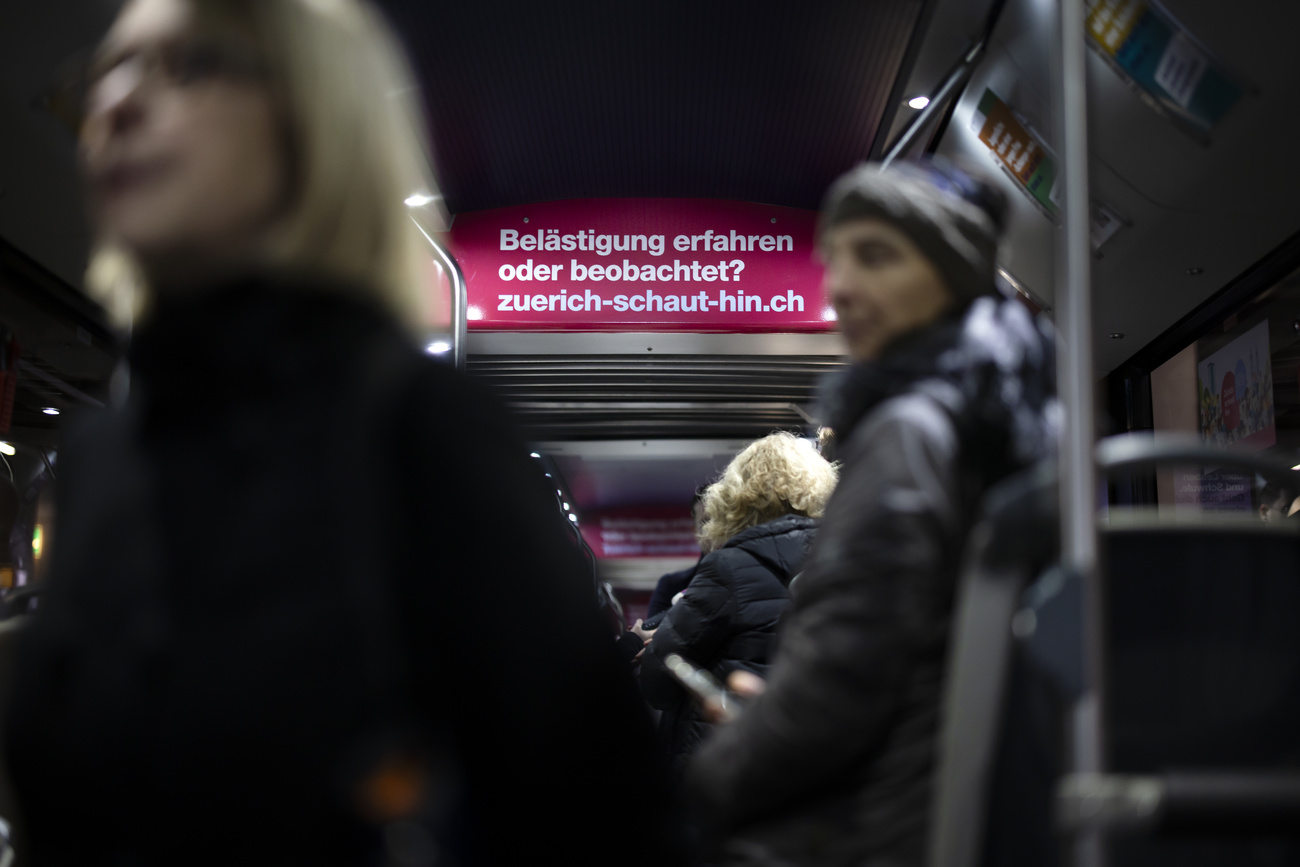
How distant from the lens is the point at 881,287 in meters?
1.43

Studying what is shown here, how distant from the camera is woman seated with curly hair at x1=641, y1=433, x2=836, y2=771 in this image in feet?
9.69

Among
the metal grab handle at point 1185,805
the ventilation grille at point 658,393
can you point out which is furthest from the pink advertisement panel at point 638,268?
the metal grab handle at point 1185,805

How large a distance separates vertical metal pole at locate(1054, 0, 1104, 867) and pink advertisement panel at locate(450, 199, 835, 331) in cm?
516

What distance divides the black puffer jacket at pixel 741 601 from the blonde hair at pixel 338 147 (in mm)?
2205

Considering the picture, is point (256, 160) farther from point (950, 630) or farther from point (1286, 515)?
point (1286, 515)

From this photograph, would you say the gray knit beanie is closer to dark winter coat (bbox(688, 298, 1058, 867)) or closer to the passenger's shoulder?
dark winter coat (bbox(688, 298, 1058, 867))

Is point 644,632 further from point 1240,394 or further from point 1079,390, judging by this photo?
point 1079,390

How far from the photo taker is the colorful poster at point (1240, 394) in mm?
5098

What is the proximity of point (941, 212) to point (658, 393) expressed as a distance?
6432 mm

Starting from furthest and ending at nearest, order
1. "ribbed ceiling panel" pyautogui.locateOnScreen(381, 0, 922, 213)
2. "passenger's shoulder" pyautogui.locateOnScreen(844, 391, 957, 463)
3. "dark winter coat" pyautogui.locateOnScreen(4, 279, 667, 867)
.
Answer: "ribbed ceiling panel" pyautogui.locateOnScreen(381, 0, 922, 213)
"passenger's shoulder" pyautogui.locateOnScreen(844, 391, 957, 463)
"dark winter coat" pyautogui.locateOnScreen(4, 279, 667, 867)

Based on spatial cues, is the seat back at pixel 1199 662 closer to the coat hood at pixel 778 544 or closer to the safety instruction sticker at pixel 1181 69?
the coat hood at pixel 778 544

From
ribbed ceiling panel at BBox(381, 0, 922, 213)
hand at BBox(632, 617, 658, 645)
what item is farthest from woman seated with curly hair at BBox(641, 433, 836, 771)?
ribbed ceiling panel at BBox(381, 0, 922, 213)

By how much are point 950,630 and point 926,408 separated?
264 millimetres

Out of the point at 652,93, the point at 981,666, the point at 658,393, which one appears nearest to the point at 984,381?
the point at 981,666
